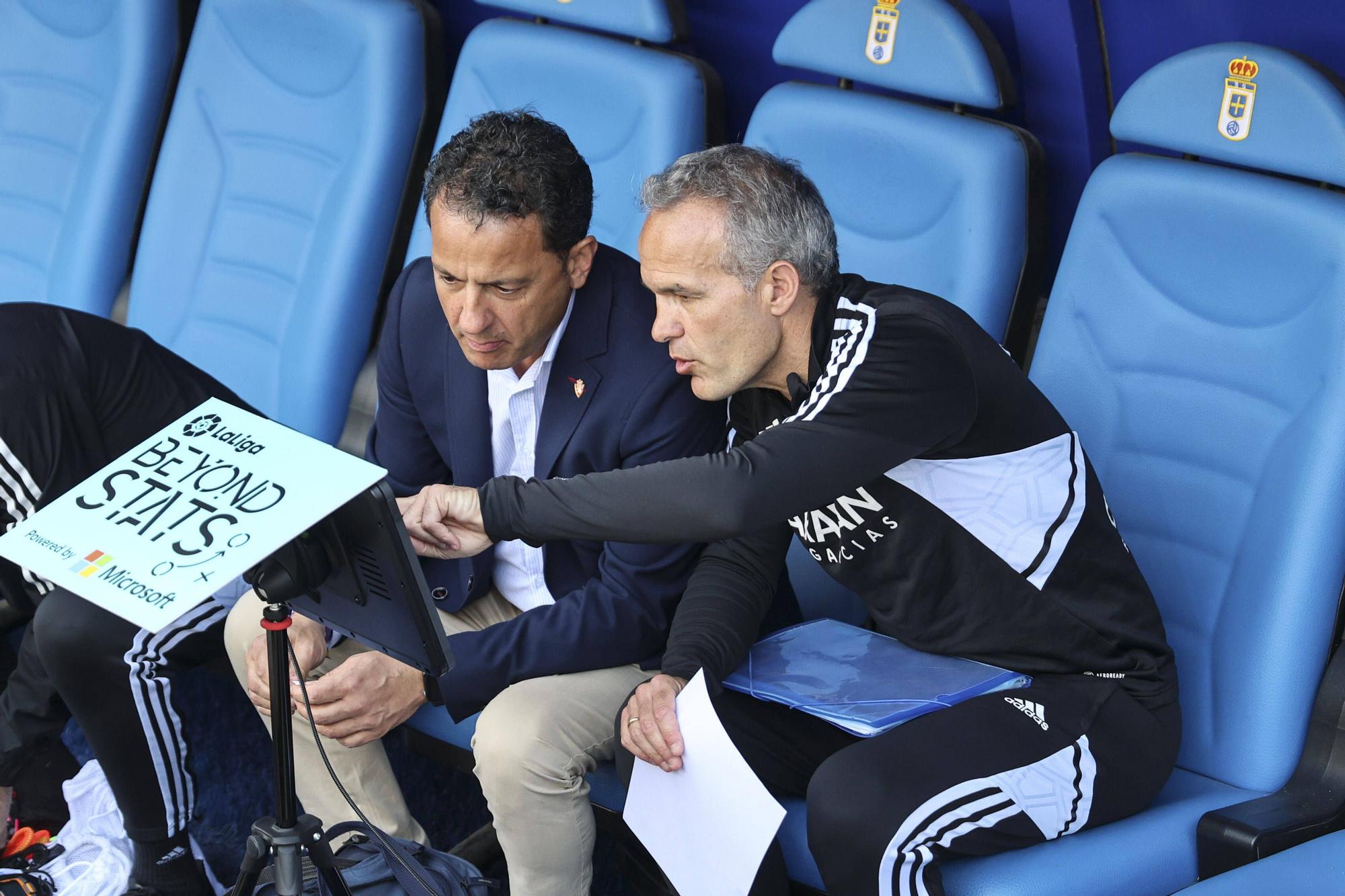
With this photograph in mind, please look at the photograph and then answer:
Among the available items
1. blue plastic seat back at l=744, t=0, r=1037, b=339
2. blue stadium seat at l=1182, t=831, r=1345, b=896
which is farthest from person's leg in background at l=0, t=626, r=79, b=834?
blue stadium seat at l=1182, t=831, r=1345, b=896

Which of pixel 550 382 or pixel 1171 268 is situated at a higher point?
pixel 1171 268

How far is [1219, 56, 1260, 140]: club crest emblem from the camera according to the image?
180 cm

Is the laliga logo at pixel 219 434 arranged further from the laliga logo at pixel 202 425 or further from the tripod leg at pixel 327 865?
the tripod leg at pixel 327 865

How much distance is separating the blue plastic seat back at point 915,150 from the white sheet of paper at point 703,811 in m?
0.77

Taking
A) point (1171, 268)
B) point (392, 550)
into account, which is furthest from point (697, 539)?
point (1171, 268)

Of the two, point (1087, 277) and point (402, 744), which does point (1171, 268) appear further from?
point (402, 744)

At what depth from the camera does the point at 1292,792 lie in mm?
1677

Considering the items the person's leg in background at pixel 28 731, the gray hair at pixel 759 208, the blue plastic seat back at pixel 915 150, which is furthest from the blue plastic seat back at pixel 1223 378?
the person's leg in background at pixel 28 731

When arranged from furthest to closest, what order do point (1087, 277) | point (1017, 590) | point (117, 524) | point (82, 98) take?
point (82, 98), point (1087, 277), point (1017, 590), point (117, 524)

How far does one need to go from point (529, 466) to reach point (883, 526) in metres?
0.52

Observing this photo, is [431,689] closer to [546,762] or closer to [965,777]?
[546,762]

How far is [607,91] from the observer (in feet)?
7.81

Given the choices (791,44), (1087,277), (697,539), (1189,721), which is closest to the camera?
(697,539)

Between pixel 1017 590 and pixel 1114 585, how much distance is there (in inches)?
4.4
